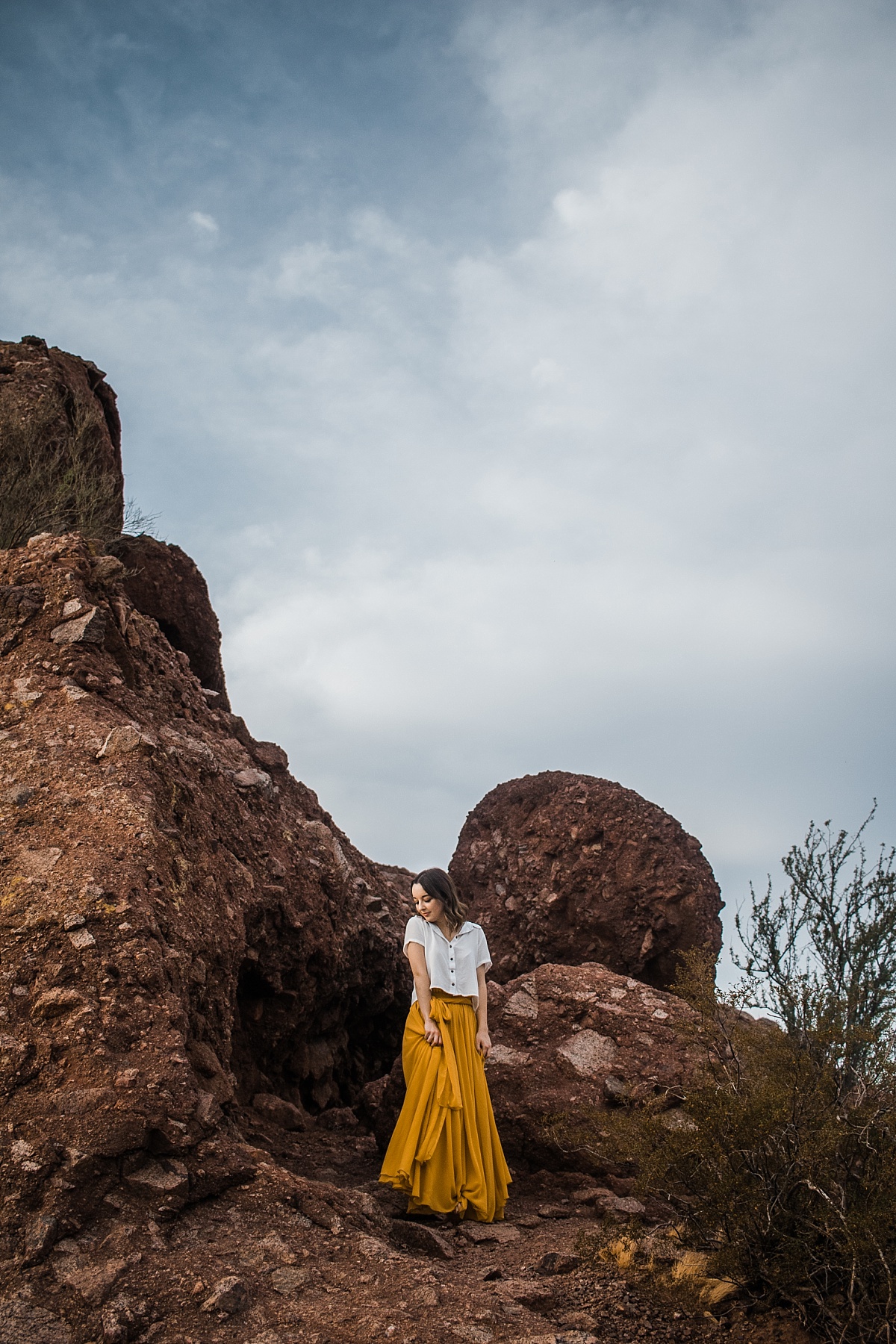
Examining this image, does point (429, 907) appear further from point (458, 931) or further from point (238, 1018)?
point (238, 1018)

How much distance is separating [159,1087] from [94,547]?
4.08 metres

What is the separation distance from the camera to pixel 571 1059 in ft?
18.1

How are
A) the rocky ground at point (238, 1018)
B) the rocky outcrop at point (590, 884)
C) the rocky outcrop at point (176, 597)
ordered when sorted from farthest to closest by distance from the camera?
the rocky outcrop at point (176, 597) < the rocky outcrop at point (590, 884) < the rocky ground at point (238, 1018)

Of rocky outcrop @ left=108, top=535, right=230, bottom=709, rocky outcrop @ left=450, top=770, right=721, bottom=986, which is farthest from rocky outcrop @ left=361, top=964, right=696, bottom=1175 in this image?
rocky outcrop @ left=108, top=535, right=230, bottom=709

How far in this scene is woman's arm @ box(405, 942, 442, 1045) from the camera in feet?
16.1

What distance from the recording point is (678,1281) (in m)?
3.31

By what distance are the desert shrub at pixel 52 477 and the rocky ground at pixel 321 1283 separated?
5783mm

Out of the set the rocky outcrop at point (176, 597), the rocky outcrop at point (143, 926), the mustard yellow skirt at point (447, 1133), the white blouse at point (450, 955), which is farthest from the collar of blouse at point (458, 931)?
the rocky outcrop at point (176, 597)

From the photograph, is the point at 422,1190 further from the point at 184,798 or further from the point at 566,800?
the point at 566,800

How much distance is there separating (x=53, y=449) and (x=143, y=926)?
6.45 m

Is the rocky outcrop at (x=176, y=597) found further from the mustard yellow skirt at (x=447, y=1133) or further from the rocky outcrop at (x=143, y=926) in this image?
the mustard yellow skirt at (x=447, y=1133)

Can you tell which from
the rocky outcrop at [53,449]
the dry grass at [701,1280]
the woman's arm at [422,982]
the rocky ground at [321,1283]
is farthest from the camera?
the rocky outcrop at [53,449]

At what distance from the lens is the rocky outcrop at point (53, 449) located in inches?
311

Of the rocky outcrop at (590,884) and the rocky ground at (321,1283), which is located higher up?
the rocky outcrop at (590,884)
